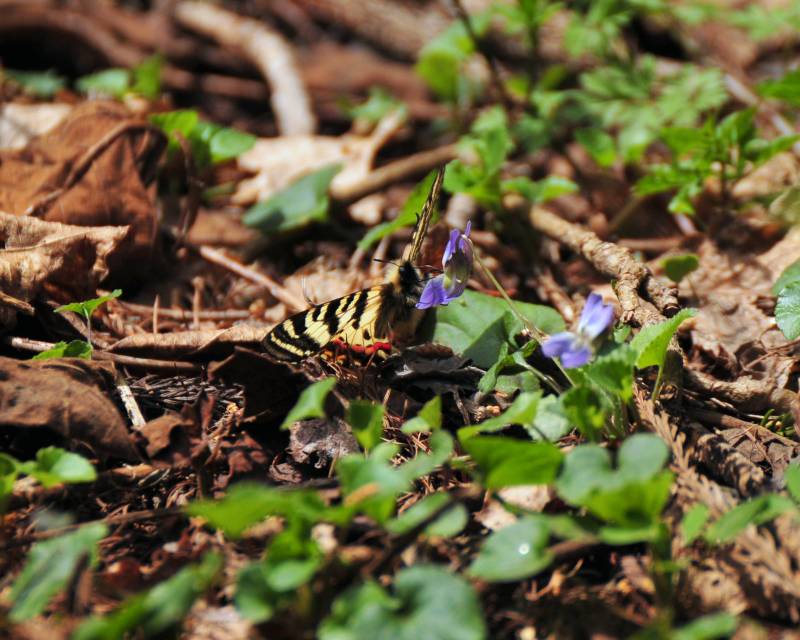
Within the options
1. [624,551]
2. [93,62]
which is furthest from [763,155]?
[93,62]

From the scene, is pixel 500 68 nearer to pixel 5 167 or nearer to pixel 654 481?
pixel 5 167

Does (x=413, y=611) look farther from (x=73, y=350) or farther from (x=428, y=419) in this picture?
(x=73, y=350)

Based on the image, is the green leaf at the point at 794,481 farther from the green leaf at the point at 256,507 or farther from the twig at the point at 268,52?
the twig at the point at 268,52

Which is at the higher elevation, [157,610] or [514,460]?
[514,460]

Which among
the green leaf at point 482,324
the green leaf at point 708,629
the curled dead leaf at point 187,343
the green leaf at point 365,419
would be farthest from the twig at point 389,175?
the green leaf at point 708,629

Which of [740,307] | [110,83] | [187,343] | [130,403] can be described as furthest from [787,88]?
[110,83]

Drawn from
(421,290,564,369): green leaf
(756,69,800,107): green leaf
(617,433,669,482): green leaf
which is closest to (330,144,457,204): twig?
(421,290,564,369): green leaf

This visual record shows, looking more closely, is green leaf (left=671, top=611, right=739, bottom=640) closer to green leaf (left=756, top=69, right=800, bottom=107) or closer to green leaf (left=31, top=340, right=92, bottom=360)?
green leaf (left=31, top=340, right=92, bottom=360)
